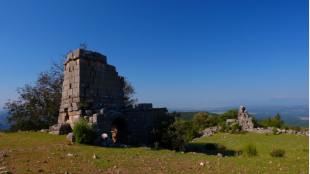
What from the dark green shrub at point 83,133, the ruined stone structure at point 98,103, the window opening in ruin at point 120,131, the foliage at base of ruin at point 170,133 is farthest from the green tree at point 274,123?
the dark green shrub at point 83,133

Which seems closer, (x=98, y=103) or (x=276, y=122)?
(x=98, y=103)

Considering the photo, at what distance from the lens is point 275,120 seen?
3488cm

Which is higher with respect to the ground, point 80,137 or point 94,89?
point 94,89

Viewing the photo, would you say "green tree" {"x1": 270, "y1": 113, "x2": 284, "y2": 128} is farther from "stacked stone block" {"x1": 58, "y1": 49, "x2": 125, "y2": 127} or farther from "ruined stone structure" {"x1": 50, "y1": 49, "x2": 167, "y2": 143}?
"stacked stone block" {"x1": 58, "y1": 49, "x2": 125, "y2": 127}

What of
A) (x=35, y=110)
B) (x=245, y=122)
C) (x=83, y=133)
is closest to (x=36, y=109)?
(x=35, y=110)

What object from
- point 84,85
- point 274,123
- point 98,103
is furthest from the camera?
point 274,123

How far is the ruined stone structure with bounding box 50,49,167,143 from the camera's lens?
543 inches

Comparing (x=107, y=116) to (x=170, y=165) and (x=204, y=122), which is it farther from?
(x=204, y=122)

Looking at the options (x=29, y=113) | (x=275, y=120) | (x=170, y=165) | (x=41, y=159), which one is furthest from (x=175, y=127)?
(x=275, y=120)

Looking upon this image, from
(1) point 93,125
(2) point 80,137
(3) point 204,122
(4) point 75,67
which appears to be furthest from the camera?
(3) point 204,122

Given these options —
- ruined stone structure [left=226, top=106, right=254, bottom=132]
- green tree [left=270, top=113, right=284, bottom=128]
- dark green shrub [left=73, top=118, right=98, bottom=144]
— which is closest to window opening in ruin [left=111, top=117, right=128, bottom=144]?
dark green shrub [left=73, top=118, right=98, bottom=144]

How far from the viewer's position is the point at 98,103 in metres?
14.9

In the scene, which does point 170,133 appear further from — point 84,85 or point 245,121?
point 245,121

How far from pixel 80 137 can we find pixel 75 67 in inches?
238
